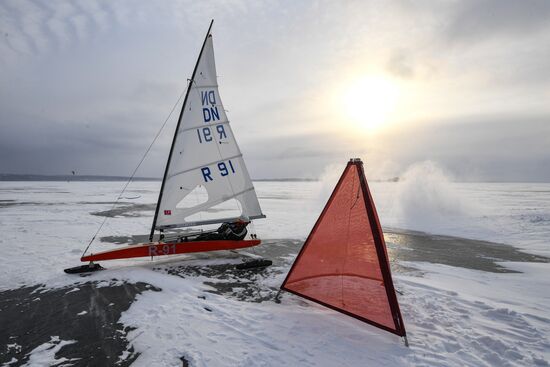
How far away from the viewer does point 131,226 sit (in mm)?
15812

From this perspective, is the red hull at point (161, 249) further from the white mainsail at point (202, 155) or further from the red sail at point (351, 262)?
the red sail at point (351, 262)

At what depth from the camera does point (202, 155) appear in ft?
30.7

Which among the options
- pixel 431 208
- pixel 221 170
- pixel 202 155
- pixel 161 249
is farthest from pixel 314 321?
pixel 431 208

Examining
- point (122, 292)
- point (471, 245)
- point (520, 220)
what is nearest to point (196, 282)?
point (122, 292)

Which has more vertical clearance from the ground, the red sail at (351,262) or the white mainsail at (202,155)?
the white mainsail at (202,155)

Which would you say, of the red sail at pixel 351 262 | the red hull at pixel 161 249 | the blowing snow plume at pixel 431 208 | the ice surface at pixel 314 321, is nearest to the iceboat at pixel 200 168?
the red hull at pixel 161 249

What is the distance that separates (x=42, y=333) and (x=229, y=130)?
700cm

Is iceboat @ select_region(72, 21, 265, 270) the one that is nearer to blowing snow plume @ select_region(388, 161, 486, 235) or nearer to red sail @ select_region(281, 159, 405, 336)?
red sail @ select_region(281, 159, 405, 336)

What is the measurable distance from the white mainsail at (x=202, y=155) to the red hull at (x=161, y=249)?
2.06ft

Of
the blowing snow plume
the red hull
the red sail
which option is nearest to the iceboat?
the red hull

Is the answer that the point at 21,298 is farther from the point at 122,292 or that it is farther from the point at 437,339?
the point at 437,339

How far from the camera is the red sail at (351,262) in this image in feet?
16.4

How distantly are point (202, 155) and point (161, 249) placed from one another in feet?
10.4

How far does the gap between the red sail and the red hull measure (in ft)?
13.0
